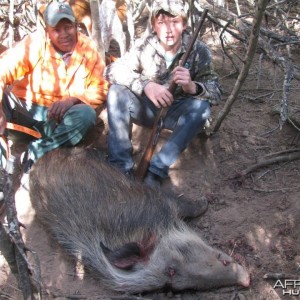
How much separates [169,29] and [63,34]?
3.13 feet

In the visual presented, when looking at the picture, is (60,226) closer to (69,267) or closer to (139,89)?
(69,267)

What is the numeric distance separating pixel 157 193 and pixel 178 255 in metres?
0.65

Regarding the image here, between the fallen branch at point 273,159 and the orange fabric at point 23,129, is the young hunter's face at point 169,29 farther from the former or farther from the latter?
the orange fabric at point 23,129

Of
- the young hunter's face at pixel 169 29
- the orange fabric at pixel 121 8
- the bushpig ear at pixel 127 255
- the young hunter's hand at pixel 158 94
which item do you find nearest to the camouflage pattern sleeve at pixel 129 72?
the young hunter's hand at pixel 158 94

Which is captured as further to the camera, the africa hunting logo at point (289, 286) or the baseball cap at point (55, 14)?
the baseball cap at point (55, 14)

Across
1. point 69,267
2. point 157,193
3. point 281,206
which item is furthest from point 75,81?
point 281,206

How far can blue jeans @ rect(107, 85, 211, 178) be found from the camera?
13.2 feet

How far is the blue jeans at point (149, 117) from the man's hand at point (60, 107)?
35cm

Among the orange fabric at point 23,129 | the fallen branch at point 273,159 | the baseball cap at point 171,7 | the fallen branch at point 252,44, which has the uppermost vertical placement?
the baseball cap at point 171,7

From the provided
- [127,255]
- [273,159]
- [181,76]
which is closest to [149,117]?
[181,76]

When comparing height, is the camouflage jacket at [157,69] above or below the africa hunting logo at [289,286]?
above

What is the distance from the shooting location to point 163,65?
4.13m

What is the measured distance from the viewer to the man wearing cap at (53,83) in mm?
4090

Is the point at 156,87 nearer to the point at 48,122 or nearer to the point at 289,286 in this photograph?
the point at 48,122
